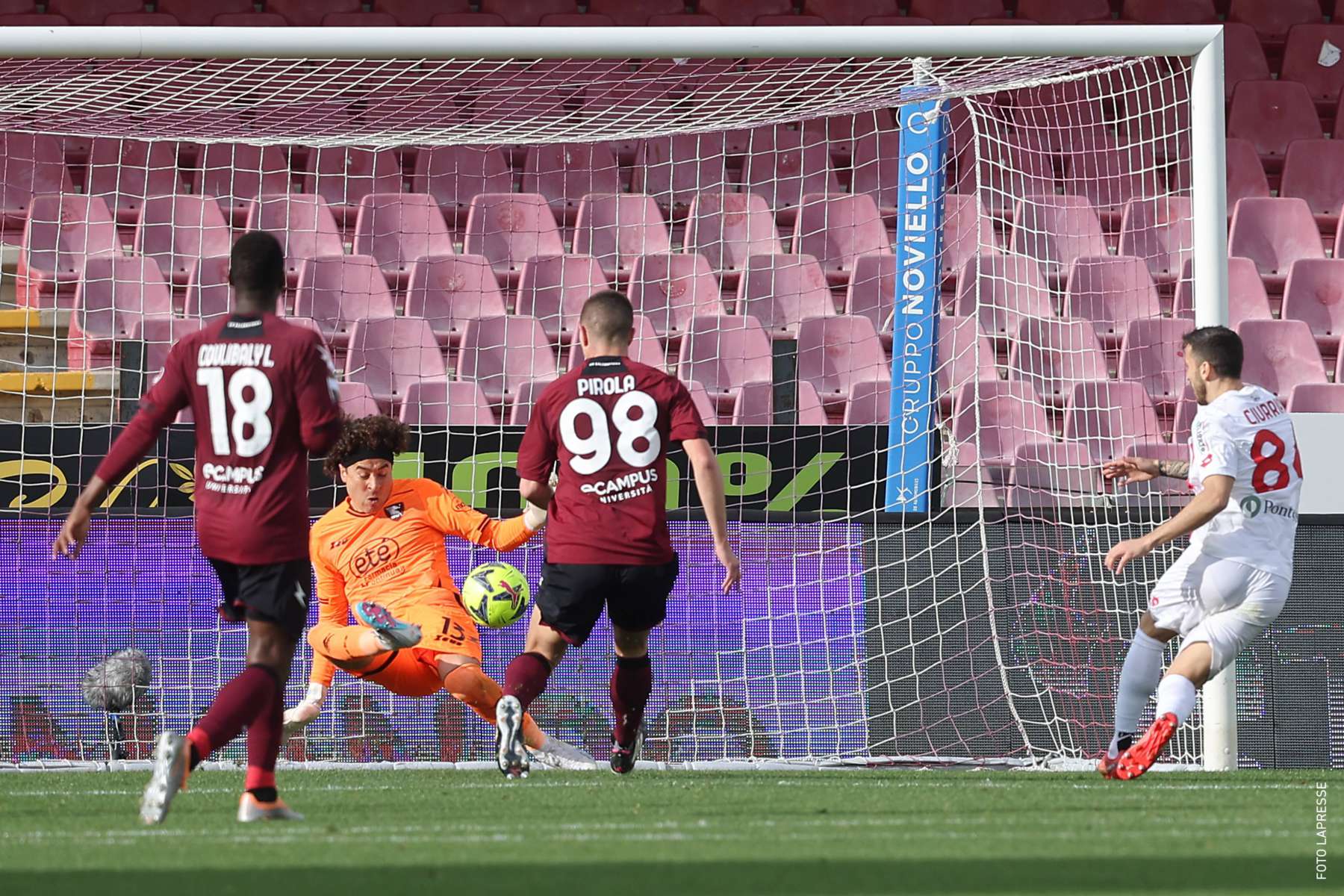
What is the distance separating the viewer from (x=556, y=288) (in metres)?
10.3

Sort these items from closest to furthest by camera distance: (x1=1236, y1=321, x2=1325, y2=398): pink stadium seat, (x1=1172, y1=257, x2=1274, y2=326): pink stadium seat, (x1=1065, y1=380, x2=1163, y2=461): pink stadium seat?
→ 1. (x1=1065, y1=380, x2=1163, y2=461): pink stadium seat
2. (x1=1236, y1=321, x2=1325, y2=398): pink stadium seat
3. (x1=1172, y1=257, x2=1274, y2=326): pink stadium seat

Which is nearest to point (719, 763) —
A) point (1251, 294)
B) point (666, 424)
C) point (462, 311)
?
point (666, 424)

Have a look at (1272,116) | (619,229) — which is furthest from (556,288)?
(1272,116)

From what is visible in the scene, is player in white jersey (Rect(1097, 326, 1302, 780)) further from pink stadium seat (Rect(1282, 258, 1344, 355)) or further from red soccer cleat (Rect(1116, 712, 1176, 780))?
pink stadium seat (Rect(1282, 258, 1344, 355))

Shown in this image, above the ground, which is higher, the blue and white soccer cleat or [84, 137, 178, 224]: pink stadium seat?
[84, 137, 178, 224]: pink stadium seat

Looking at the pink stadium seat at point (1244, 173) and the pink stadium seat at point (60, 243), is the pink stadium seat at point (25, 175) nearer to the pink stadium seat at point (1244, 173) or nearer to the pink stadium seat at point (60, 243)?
the pink stadium seat at point (60, 243)

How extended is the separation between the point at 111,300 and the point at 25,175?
166 cm

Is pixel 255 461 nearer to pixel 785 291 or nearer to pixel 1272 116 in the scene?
pixel 785 291

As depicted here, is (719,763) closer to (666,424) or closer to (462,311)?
(666,424)

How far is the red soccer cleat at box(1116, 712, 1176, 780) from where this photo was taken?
17.6 feet

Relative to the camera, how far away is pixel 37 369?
9875 mm

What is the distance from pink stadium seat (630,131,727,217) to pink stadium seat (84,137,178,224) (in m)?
2.98

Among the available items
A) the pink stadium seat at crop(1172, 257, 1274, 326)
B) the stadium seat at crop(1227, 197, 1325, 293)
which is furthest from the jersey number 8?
the stadium seat at crop(1227, 197, 1325, 293)

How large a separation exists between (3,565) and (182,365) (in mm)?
3380
